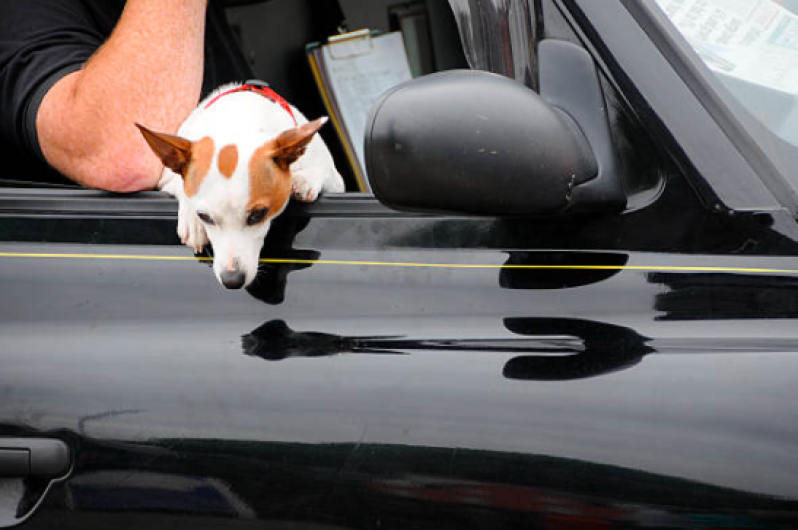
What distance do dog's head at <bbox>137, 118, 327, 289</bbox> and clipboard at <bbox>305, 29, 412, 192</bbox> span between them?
40.2 inches

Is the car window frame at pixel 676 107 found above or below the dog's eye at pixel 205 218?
above

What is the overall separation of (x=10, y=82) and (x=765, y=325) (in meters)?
1.79

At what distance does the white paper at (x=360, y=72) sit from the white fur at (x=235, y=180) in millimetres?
565

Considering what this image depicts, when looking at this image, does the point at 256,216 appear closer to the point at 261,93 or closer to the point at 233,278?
Answer: the point at 233,278

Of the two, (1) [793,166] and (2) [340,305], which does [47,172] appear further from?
(1) [793,166]

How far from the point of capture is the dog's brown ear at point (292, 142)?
7.07 feet

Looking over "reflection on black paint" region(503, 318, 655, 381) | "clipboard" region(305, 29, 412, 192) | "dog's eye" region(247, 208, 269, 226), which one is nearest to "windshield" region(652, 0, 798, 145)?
"reflection on black paint" region(503, 318, 655, 381)

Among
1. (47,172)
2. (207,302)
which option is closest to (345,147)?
(47,172)

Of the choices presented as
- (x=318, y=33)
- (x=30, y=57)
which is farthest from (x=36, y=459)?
(x=318, y=33)

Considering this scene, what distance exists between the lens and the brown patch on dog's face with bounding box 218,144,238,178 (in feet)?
7.14

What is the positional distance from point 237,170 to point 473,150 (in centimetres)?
93

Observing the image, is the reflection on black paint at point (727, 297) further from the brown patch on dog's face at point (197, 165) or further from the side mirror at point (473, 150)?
the brown patch on dog's face at point (197, 165)

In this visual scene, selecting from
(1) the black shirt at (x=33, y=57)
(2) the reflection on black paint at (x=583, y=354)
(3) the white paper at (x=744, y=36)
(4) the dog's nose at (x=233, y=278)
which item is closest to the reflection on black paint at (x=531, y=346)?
(2) the reflection on black paint at (x=583, y=354)

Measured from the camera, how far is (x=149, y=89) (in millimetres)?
2201
